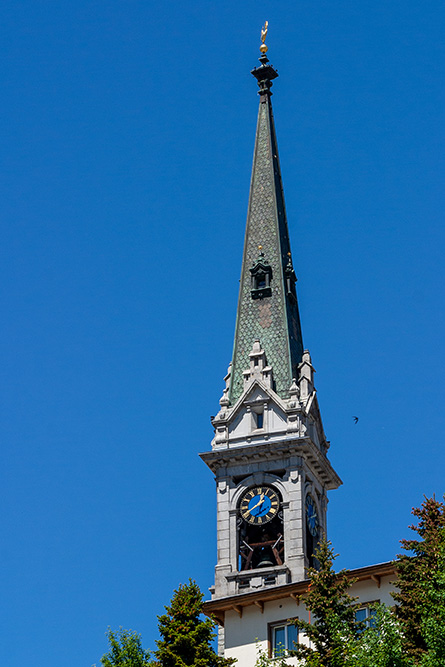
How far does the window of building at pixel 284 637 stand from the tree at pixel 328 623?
20.6 ft

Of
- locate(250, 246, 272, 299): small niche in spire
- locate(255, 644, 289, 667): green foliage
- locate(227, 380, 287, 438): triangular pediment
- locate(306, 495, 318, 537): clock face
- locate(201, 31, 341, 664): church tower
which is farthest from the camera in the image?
locate(250, 246, 272, 299): small niche in spire

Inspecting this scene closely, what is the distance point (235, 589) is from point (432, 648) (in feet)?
134

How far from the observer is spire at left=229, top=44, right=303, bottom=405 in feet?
327

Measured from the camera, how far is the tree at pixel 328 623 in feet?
173

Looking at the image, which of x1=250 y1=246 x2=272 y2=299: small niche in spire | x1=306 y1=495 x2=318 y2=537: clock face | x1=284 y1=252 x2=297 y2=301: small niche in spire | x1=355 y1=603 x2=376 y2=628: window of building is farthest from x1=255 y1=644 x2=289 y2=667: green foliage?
x1=284 y1=252 x2=297 y2=301: small niche in spire

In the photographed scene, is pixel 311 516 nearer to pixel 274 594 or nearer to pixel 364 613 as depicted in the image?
pixel 274 594

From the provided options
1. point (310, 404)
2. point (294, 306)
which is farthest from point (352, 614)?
point (294, 306)

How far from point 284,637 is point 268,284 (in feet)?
140

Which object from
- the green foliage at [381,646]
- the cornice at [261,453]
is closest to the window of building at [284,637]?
the green foliage at [381,646]

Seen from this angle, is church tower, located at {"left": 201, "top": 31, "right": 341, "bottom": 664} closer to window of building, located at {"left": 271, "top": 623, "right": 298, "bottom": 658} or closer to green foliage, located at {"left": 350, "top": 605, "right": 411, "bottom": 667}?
window of building, located at {"left": 271, "top": 623, "right": 298, "bottom": 658}

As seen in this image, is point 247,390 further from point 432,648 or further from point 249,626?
point 432,648

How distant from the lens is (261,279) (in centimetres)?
10350

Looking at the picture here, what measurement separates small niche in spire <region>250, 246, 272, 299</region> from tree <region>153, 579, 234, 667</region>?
46.4 meters

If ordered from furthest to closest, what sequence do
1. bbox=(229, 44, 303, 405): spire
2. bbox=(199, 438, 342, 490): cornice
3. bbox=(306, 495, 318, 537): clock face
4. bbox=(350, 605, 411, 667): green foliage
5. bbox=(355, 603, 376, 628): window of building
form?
1. bbox=(229, 44, 303, 405): spire
2. bbox=(306, 495, 318, 537): clock face
3. bbox=(199, 438, 342, 490): cornice
4. bbox=(355, 603, 376, 628): window of building
5. bbox=(350, 605, 411, 667): green foliage
